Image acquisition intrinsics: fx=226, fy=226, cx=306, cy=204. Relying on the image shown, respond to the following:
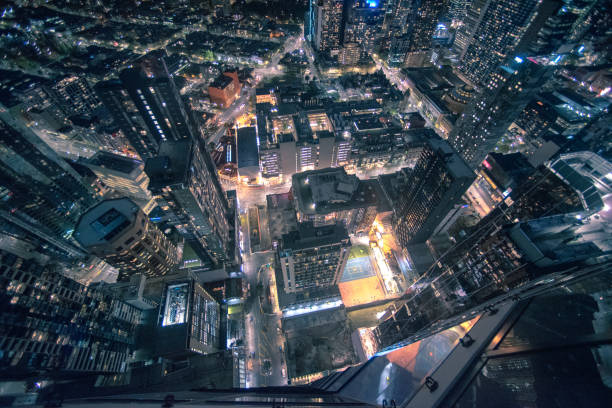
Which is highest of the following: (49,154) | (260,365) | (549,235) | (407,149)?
(407,149)

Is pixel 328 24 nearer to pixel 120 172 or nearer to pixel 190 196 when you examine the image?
pixel 120 172

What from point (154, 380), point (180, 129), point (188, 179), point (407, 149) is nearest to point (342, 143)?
point (407, 149)

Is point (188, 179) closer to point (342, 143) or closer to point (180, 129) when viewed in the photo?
point (180, 129)

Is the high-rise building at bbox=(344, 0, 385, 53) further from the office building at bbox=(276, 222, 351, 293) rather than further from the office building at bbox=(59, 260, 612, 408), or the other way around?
the office building at bbox=(59, 260, 612, 408)

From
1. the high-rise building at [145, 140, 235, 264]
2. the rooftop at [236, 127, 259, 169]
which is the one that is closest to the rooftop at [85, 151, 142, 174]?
the high-rise building at [145, 140, 235, 264]

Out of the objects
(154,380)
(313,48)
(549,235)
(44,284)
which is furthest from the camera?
(313,48)

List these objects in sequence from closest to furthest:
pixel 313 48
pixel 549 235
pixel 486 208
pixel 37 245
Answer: pixel 549 235, pixel 37 245, pixel 486 208, pixel 313 48
